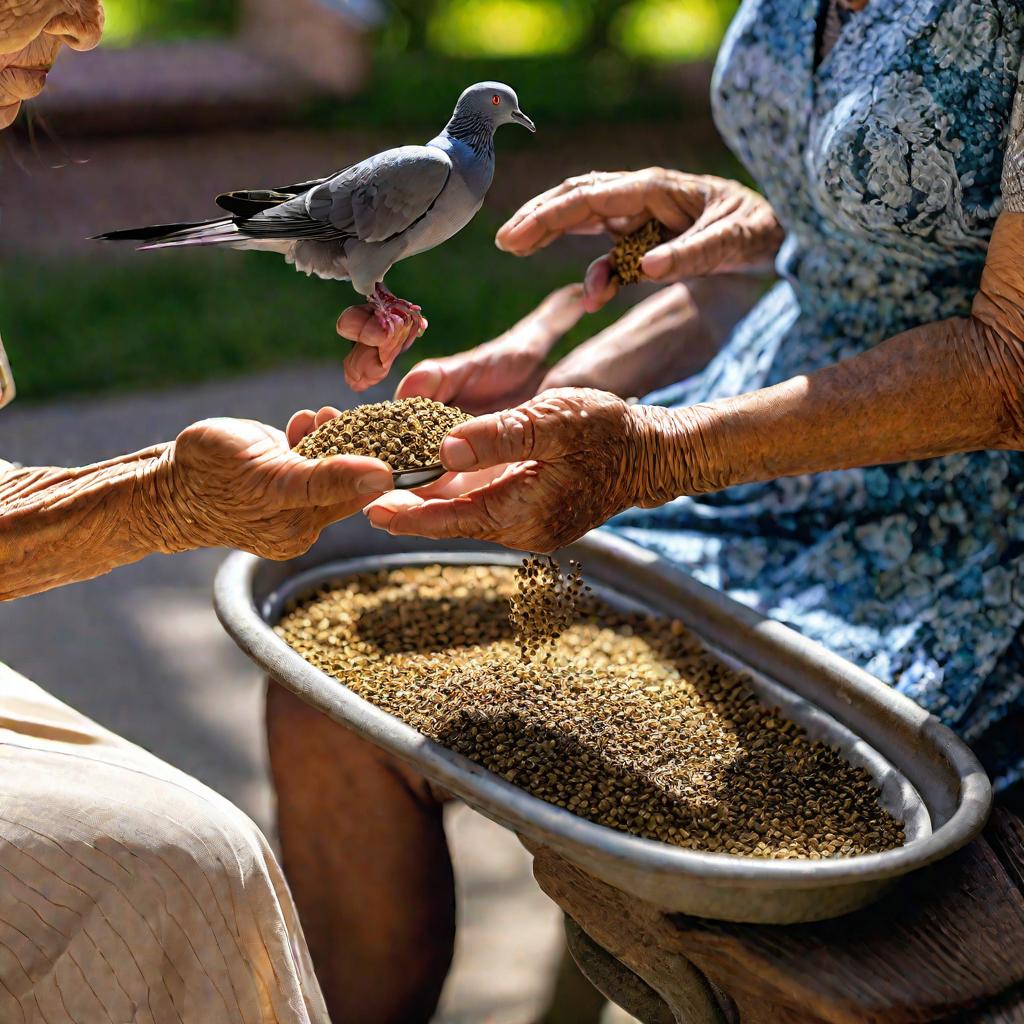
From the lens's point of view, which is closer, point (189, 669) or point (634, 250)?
point (634, 250)

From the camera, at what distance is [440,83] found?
160 centimetres

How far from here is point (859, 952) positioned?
1.27 meters

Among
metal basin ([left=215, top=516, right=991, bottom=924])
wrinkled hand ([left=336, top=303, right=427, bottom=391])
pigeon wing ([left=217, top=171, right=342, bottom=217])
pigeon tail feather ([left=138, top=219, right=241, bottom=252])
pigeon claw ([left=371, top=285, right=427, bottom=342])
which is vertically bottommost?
metal basin ([left=215, top=516, right=991, bottom=924])

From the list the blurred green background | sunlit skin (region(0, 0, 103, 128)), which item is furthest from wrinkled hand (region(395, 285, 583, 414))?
sunlit skin (region(0, 0, 103, 128))

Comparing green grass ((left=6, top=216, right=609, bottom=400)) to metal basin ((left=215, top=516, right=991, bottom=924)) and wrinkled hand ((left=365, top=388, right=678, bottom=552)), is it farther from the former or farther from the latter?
wrinkled hand ((left=365, top=388, right=678, bottom=552))

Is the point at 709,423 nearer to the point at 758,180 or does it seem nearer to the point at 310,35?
the point at 758,180

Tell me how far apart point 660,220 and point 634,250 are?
0.31ft

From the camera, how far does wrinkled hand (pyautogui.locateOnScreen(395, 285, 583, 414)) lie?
1.72m

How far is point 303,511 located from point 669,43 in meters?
2.48

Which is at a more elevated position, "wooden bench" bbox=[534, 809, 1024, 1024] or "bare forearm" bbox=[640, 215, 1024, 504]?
"bare forearm" bbox=[640, 215, 1024, 504]

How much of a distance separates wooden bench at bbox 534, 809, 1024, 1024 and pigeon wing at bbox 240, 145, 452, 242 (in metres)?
0.73

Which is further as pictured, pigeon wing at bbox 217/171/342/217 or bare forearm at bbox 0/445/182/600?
bare forearm at bbox 0/445/182/600

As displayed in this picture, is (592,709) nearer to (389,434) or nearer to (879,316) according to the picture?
(389,434)

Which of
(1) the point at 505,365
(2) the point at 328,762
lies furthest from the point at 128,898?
(1) the point at 505,365
